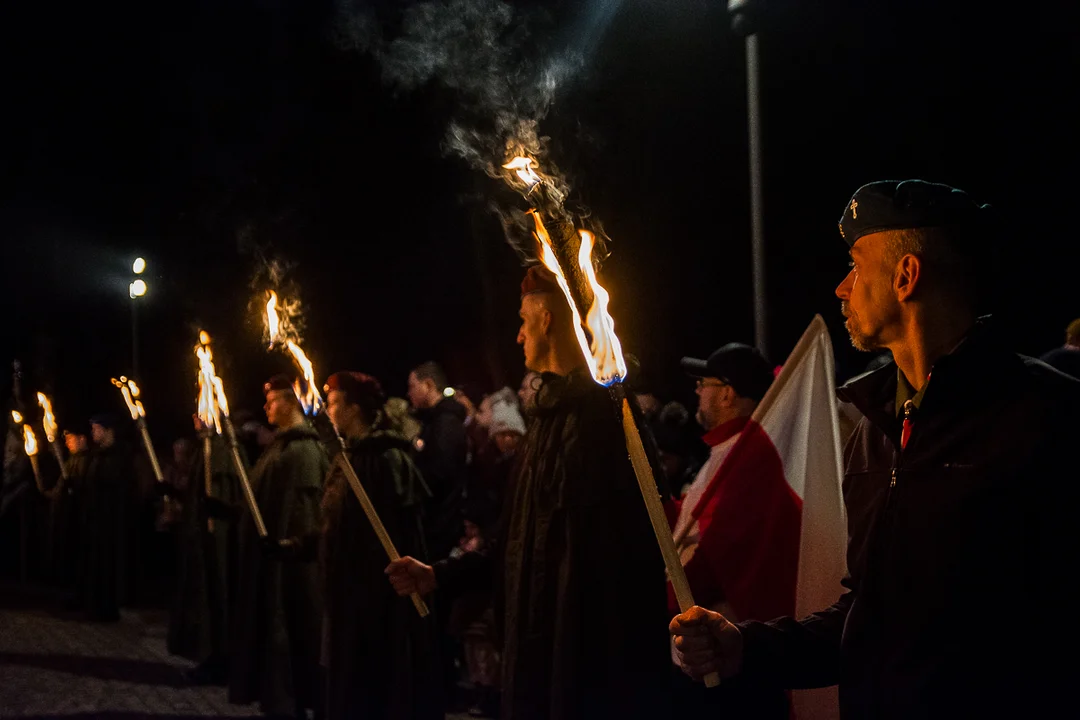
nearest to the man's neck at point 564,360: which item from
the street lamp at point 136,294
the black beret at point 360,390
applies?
the black beret at point 360,390

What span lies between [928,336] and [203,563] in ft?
A: 31.5

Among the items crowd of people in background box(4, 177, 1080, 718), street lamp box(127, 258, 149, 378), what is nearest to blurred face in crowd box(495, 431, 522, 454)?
crowd of people in background box(4, 177, 1080, 718)

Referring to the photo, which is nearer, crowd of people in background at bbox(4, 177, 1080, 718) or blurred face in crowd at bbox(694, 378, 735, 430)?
crowd of people in background at bbox(4, 177, 1080, 718)

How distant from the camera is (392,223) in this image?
64.5ft

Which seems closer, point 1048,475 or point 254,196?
point 1048,475

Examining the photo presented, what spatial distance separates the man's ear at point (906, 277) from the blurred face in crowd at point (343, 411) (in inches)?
203

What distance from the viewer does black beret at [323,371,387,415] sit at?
7355 mm

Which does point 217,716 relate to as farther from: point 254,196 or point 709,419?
point 254,196

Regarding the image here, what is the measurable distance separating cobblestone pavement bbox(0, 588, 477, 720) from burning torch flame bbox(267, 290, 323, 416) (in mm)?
3454

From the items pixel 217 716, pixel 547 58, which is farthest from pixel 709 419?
pixel 217 716

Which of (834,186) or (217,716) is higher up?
(834,186)

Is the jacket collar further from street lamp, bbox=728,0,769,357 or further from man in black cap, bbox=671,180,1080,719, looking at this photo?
street lamp, bbox=728,0,769,357

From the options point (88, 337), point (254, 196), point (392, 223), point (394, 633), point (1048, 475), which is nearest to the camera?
point (1048, 475)

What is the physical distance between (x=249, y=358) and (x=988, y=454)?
14.4 metres
